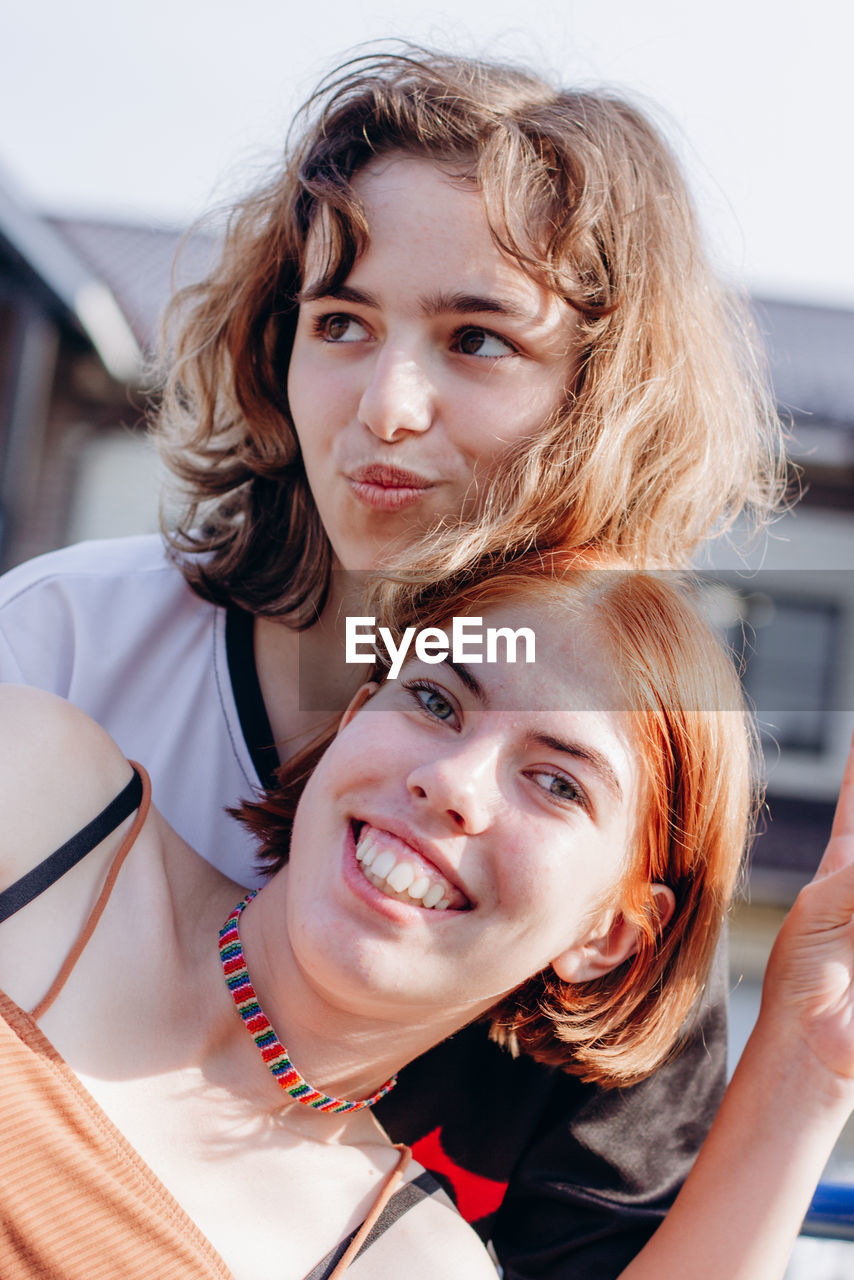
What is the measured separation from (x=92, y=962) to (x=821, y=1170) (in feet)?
3.73

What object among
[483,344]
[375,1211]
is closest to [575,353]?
[483,344]

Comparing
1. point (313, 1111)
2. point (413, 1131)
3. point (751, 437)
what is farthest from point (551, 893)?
point (751, 437)

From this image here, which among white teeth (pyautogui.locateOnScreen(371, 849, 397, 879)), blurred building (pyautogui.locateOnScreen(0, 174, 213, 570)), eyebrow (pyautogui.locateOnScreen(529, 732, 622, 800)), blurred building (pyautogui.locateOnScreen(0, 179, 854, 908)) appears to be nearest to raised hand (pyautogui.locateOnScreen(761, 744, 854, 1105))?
eyebrow (pyautogui.locateOnScreen(529, 732, 622, 800))

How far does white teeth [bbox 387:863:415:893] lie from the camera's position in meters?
1.49

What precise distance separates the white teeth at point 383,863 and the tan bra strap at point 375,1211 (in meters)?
0.56

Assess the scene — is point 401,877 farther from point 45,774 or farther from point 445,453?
point 445,453

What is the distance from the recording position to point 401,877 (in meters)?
1.49

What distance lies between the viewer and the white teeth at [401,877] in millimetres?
1487

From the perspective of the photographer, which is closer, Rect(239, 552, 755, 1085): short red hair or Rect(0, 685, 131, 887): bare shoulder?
Rect(0, 685, 131, 887): bare shoulder

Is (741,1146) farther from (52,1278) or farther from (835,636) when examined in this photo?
(835,636)

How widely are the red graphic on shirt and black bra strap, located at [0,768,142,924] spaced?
0.88 meters

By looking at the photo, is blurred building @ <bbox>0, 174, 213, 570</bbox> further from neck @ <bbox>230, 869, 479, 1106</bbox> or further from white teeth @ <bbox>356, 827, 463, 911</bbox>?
white teeth @ <bbox>356, 827, 463, 911</bbox>

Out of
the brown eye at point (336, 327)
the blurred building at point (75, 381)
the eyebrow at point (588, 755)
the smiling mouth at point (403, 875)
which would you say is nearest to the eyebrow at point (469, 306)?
the brown eye at point (336, 327)

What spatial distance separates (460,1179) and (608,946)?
1.95 feet
